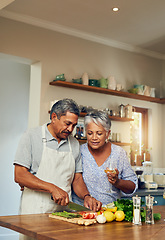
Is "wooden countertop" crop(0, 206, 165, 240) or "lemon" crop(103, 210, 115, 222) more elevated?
"lemon" crop(103, 210, 115, 222)

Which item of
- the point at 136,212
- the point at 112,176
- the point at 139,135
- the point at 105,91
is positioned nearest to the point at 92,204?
the point at 112,176

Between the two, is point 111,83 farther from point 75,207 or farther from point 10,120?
point 75,207

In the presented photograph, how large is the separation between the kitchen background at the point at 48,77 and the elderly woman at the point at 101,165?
2.08 meters

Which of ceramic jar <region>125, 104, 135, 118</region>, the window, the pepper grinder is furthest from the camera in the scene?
the window

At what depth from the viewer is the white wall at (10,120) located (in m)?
5.76

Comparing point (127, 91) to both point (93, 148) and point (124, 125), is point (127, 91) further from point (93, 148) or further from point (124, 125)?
point (93, 148)

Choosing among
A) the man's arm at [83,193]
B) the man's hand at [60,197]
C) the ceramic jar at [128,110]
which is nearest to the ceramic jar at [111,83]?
the ceramic jar at [128,110]

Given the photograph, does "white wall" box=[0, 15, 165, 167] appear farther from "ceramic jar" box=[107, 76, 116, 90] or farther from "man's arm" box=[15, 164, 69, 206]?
"man's arm" box=[15, 164, 69, 206]

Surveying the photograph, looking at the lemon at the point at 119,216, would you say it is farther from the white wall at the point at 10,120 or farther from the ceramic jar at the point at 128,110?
the white wall at the point at 10,120

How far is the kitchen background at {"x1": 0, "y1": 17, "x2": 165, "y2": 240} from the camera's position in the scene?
4660 millimetres

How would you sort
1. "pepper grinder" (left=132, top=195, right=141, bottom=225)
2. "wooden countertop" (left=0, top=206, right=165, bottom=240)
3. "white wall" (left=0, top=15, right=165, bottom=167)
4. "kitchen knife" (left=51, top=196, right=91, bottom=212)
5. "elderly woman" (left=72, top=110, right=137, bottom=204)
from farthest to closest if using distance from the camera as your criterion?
1. "white wall" (left=0, top=15, right=165, bottom=167)
2. "elderly woman" (left=72, top=110, right=137, bottom=204)
3. "kitchen knife" (left=51, top=196, right=91, bottom=212)
4. "pepper grinder" (left=132, top=195, right=141, bottom=225)
5. "wooden countertop" (left=0, top=206, right=165, bottom=240)

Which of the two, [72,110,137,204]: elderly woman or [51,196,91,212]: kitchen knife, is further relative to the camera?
[72,110,137,204]: elderly woman

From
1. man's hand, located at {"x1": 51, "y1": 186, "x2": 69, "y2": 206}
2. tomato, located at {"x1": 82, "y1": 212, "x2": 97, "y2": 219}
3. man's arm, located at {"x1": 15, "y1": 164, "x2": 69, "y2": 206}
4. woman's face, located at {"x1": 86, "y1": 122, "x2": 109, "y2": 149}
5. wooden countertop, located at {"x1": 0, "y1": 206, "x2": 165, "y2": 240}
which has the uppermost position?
woman's face, located at {"x1": 86, "y1": 122, "x2": 109, "y2": 149}

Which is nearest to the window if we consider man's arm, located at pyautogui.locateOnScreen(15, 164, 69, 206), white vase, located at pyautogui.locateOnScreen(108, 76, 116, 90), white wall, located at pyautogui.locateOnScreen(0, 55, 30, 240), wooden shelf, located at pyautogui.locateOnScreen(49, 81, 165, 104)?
wooden shelf, located at pyautogui.locateOnScreen(49, 81, 165, 104)
